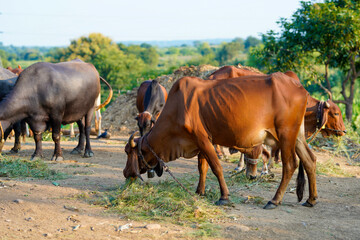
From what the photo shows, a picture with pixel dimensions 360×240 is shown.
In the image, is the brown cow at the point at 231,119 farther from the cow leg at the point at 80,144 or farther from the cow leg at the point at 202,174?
the cow leg at the point at 80,144

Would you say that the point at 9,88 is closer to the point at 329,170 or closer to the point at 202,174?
the point at 202,174

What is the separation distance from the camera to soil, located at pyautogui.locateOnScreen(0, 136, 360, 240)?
543 centimetres

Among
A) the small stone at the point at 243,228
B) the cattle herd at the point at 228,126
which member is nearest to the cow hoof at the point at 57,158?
the cattle herd at the point at 228,126

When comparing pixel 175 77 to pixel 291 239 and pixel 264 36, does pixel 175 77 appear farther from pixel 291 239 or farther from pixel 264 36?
pixel 291 239

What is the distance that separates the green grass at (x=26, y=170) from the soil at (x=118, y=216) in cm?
34

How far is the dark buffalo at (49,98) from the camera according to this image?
9.76m

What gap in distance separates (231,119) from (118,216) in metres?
2.12

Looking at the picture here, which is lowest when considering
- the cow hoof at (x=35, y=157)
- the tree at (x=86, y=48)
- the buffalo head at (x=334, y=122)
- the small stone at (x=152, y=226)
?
the tree at (x=86, y=48)

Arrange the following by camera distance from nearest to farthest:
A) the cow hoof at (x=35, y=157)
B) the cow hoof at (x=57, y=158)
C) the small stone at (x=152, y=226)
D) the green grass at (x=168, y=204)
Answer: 1. the small stone at (x=152, y=226)
2. the green grass at (x=168, y=204)
3. the cow hoof at (x=35, y=157)
4. the cow hoof at (x=57, y=158)

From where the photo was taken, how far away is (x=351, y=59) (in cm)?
1720

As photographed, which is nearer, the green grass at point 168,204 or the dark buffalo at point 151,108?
the green grass at point 168,204

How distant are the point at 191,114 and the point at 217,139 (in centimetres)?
57

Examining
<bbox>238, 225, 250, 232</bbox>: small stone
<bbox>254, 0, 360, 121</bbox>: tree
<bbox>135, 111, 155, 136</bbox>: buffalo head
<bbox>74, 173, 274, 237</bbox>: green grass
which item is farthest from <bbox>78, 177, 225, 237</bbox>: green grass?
<bbox>254, 0, 360, 121</bbox>: tree

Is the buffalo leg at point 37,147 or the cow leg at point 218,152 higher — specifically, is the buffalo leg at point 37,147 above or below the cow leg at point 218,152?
above
